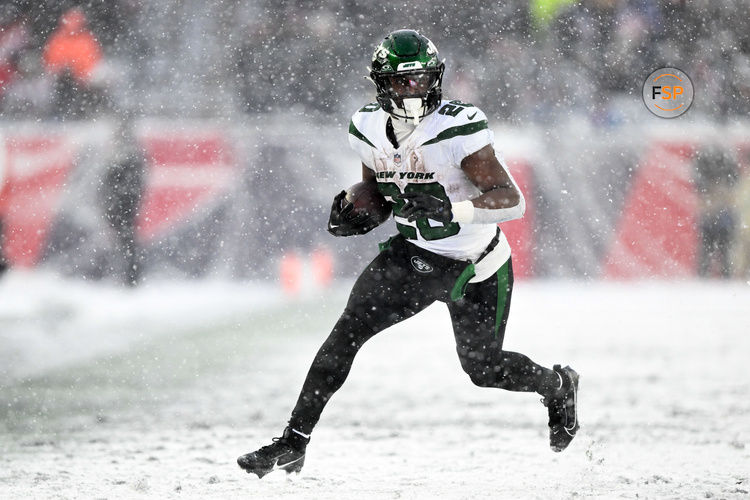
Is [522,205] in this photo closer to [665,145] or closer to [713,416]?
[713,416]

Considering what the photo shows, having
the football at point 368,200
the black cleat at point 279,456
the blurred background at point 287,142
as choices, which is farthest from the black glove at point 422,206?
the blurred background at point 287,142

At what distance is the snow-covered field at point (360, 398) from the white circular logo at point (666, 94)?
65.7 inches

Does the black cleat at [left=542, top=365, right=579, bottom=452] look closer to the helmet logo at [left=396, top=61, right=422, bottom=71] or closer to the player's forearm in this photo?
the player's forearm

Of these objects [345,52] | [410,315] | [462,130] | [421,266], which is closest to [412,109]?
[462,130]

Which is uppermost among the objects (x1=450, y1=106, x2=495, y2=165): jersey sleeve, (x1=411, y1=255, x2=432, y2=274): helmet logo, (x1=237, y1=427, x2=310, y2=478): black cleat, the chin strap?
the chin strap

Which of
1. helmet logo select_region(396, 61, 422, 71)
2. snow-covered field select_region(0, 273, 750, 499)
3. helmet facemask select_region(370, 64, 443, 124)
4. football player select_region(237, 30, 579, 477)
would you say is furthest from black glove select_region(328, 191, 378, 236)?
snow-covered field select_region(0, 273, 750, 499)

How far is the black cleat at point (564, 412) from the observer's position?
3426 millimetres

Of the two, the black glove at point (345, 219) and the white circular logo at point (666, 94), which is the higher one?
the white circular logo at point (666, 94)

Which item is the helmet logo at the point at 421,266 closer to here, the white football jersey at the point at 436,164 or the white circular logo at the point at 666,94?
the white football jersey at the point at 436,164

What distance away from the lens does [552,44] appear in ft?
33.5

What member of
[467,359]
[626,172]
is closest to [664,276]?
[626,172]

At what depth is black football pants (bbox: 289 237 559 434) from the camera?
296 cm

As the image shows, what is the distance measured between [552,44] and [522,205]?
304 inches

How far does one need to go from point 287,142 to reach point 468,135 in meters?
5.99
